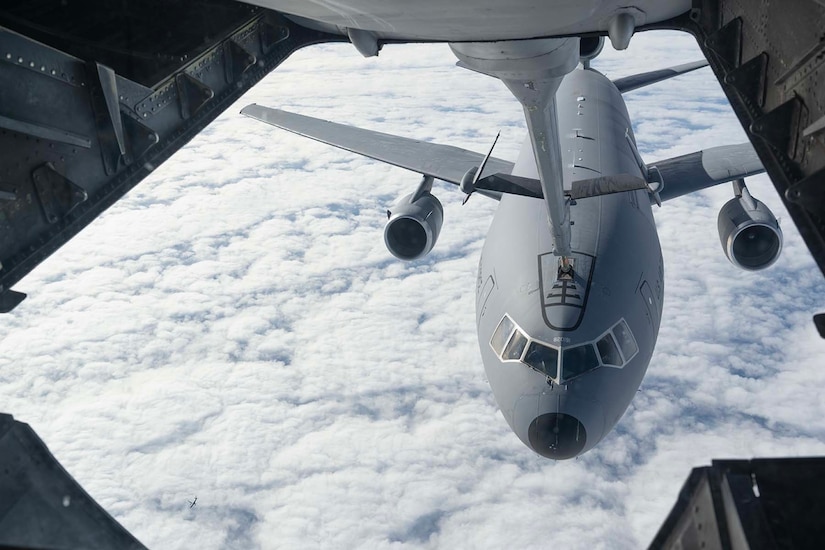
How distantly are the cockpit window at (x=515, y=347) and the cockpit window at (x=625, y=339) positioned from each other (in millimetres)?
2152

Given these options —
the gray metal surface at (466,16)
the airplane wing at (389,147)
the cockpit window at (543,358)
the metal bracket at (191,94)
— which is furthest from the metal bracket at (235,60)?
the airplane wing at (389,147)

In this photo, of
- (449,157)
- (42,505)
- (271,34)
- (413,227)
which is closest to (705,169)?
(449,157)

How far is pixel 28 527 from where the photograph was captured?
5.41 meters

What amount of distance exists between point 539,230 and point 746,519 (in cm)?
1320

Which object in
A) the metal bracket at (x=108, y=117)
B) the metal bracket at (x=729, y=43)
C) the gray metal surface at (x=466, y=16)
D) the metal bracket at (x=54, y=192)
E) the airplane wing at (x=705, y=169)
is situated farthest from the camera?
the airplane wing at (x=705, y=169)

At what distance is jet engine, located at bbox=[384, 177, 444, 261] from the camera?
21.6 metres

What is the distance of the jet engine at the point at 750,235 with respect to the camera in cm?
1900

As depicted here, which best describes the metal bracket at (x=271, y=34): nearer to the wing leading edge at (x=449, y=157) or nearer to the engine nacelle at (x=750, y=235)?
the wing leading edge at (x=449, y=157)

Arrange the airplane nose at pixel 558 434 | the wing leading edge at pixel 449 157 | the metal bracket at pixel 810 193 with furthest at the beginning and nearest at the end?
the wing leading edge at pixel 449 157 < the airplane nose at pixel 558 434 < the metal bracket at pixel 810 193

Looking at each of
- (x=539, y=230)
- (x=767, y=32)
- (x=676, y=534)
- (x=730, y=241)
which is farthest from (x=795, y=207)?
(x=730, y=241)

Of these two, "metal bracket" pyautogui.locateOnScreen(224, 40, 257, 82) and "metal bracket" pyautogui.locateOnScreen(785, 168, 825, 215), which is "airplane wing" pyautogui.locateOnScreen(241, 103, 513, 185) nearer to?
"metal bracket" pyautogui.locateOnScreen(224, 40, 257, 82)

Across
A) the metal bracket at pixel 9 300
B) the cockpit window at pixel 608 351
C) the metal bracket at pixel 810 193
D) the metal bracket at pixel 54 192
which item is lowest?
the cockpit window at pixel 608 351

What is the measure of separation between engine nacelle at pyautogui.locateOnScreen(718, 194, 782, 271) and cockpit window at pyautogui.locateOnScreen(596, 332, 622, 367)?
7.25 meters

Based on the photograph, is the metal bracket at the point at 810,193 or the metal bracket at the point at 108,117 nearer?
the metal bracket at the point at 810,193
